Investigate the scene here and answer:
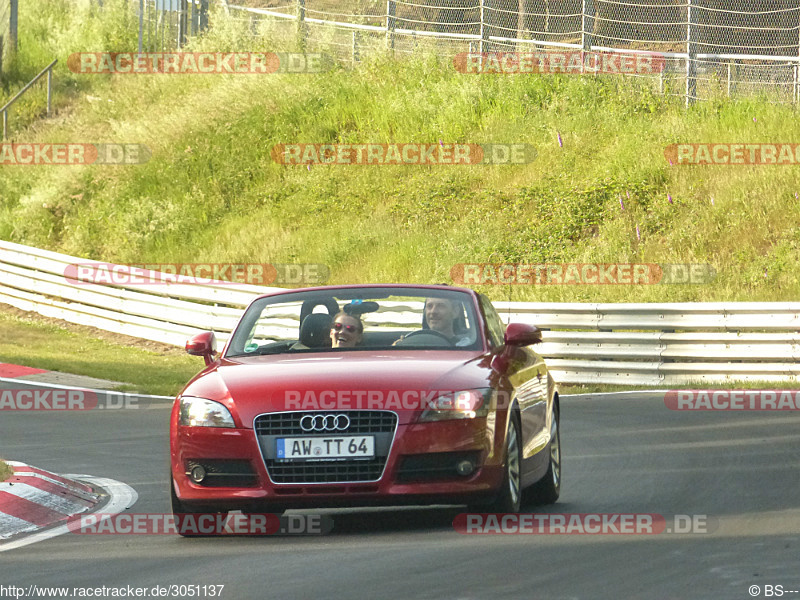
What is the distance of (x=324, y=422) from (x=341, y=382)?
0.24 metres

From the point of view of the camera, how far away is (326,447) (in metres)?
7.68

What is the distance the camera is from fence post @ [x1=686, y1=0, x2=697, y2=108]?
92.2 ft

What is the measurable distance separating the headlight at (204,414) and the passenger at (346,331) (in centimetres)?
119

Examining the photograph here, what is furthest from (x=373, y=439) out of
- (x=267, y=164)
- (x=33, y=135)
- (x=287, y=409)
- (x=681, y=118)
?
(x=33, y=135)

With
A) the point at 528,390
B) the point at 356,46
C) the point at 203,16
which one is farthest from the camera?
the point at 203,16

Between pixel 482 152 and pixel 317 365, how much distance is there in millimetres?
21711

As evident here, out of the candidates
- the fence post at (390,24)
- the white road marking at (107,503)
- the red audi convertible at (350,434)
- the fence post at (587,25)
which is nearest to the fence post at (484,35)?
the fence post at (587,25)

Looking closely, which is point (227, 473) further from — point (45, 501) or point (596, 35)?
point (596, 35)

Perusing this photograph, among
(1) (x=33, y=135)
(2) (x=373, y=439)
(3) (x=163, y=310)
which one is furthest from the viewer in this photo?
(1) (x=33, y=135)

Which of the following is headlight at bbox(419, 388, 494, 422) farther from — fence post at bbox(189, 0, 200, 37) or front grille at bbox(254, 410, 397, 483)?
fence post at bbox(189, 0, 200, 37)

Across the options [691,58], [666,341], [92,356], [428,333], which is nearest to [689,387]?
[666,341]

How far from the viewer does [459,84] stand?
32250 mm

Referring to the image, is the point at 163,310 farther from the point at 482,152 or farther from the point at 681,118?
the point at 681,118

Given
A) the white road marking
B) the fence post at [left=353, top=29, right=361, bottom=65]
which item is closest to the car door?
the white road marking
